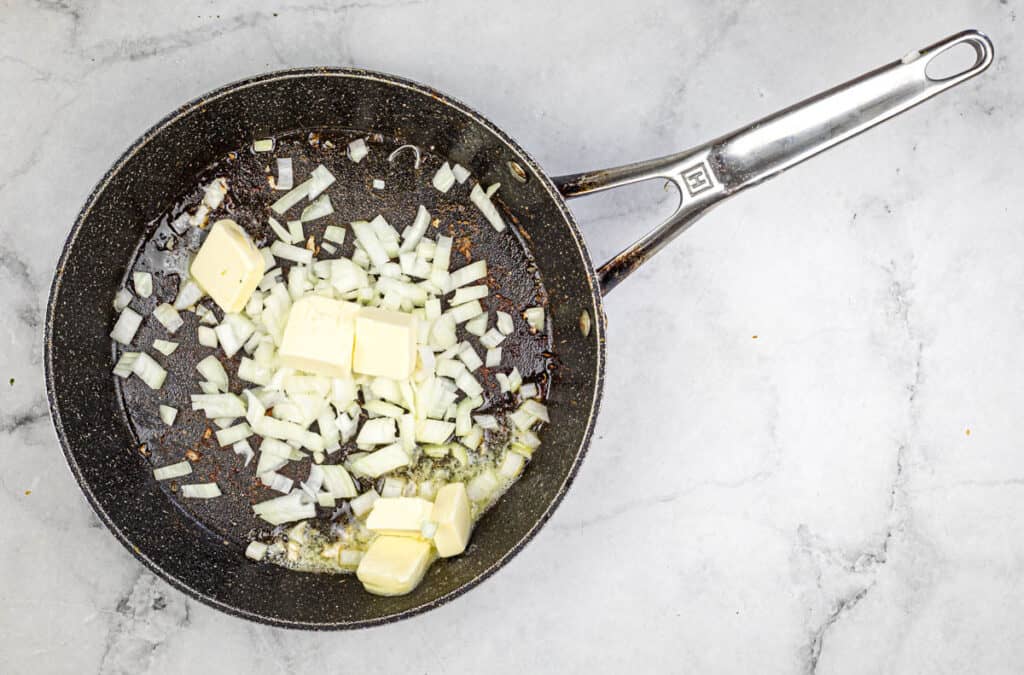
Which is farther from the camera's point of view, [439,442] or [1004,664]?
[1004,664]

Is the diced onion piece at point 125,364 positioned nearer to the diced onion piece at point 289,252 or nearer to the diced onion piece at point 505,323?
the diced onion piece at point 289,252

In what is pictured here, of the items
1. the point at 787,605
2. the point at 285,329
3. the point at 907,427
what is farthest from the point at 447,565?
the point at 907,427

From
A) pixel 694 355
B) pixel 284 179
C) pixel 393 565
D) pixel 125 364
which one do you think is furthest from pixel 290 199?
pixel 694 355

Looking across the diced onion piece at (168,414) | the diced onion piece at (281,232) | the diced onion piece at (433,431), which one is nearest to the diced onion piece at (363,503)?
the diced onion piece at (433,431)

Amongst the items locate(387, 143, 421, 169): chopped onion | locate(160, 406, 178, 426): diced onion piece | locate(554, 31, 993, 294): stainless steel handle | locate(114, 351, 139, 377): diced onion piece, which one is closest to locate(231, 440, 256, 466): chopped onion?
locate(160, 406, 178, 426): diced onion piece

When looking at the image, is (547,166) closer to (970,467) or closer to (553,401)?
(553,401)

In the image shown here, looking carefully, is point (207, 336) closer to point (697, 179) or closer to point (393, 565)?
point (393, 565)
